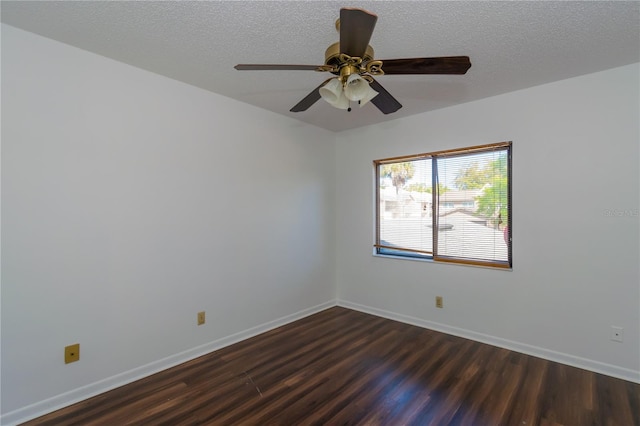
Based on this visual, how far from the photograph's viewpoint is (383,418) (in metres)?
1.94

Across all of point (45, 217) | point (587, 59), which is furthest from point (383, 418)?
point (587, 59)

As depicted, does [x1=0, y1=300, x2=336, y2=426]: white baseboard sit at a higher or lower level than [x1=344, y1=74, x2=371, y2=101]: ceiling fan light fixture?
lower

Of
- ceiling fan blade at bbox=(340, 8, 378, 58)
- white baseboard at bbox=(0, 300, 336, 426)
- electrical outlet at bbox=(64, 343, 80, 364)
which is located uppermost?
ceiling fan blade at bbox=(340, 8, 378, 58)

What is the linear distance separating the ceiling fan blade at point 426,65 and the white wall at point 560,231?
1.66 m

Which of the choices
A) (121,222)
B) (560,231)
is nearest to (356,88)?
(121,222)

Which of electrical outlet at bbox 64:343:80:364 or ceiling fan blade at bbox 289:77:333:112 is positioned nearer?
ceiling fan blade at bbox 289:77:333:112

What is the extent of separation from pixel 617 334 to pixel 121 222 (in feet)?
13.2

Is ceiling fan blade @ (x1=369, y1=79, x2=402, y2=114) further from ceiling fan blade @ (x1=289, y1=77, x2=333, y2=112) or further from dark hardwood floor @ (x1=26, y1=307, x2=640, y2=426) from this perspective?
dark hardwood floor @ (x1=26, y1=307, x2=640, y2=426)

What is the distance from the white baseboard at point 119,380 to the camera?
1.91 metres

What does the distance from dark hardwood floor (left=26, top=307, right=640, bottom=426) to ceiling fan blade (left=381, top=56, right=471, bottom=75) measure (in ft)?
6.96

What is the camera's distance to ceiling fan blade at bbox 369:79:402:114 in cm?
184

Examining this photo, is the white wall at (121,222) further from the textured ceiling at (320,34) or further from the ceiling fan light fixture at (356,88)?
the ceiling fan light fixture at (356,88)

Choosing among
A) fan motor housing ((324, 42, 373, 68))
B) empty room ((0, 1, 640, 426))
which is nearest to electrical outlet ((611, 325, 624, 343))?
empty room ((0, 1, 640, 426))

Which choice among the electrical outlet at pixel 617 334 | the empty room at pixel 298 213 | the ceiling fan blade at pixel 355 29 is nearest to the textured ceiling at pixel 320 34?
→ the empty room at pixel 298 213
